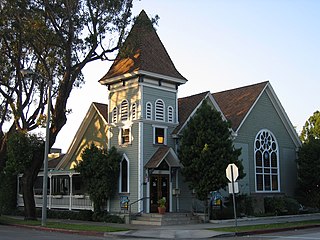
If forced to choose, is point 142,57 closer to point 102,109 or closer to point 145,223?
point 102,109

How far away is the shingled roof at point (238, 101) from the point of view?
1299 inches

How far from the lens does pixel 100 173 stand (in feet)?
89.6

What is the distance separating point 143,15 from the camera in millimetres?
28922

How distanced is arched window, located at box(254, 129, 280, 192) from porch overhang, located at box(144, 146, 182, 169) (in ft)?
26.4

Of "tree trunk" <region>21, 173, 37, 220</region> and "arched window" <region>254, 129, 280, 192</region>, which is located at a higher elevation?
"arched window" <region>254, 129, 280, 192</region>

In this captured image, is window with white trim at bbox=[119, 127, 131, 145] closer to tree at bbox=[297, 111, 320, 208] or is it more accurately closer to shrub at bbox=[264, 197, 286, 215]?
shrub at bbox=[264, 197, 286, 215]

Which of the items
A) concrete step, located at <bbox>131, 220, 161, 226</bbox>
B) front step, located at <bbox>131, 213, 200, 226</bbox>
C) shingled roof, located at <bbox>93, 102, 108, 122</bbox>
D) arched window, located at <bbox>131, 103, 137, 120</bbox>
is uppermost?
shingled roof, located at <bbox>93, 102, 108, 122</bbox>

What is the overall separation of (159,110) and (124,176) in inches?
178

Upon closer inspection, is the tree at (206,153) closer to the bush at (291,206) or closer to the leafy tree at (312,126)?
the bush at (291,206)

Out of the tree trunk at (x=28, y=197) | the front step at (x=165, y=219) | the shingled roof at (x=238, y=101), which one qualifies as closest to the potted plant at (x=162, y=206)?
the front step at (x=165, y=219)

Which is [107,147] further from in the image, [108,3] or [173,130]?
[108,3]

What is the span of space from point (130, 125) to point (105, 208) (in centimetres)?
544

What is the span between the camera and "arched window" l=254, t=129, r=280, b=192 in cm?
3328

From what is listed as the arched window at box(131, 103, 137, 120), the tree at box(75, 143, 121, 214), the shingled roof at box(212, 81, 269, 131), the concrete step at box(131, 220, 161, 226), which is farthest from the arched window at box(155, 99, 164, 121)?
the concrete step at box(131, 220, 161, 226)
